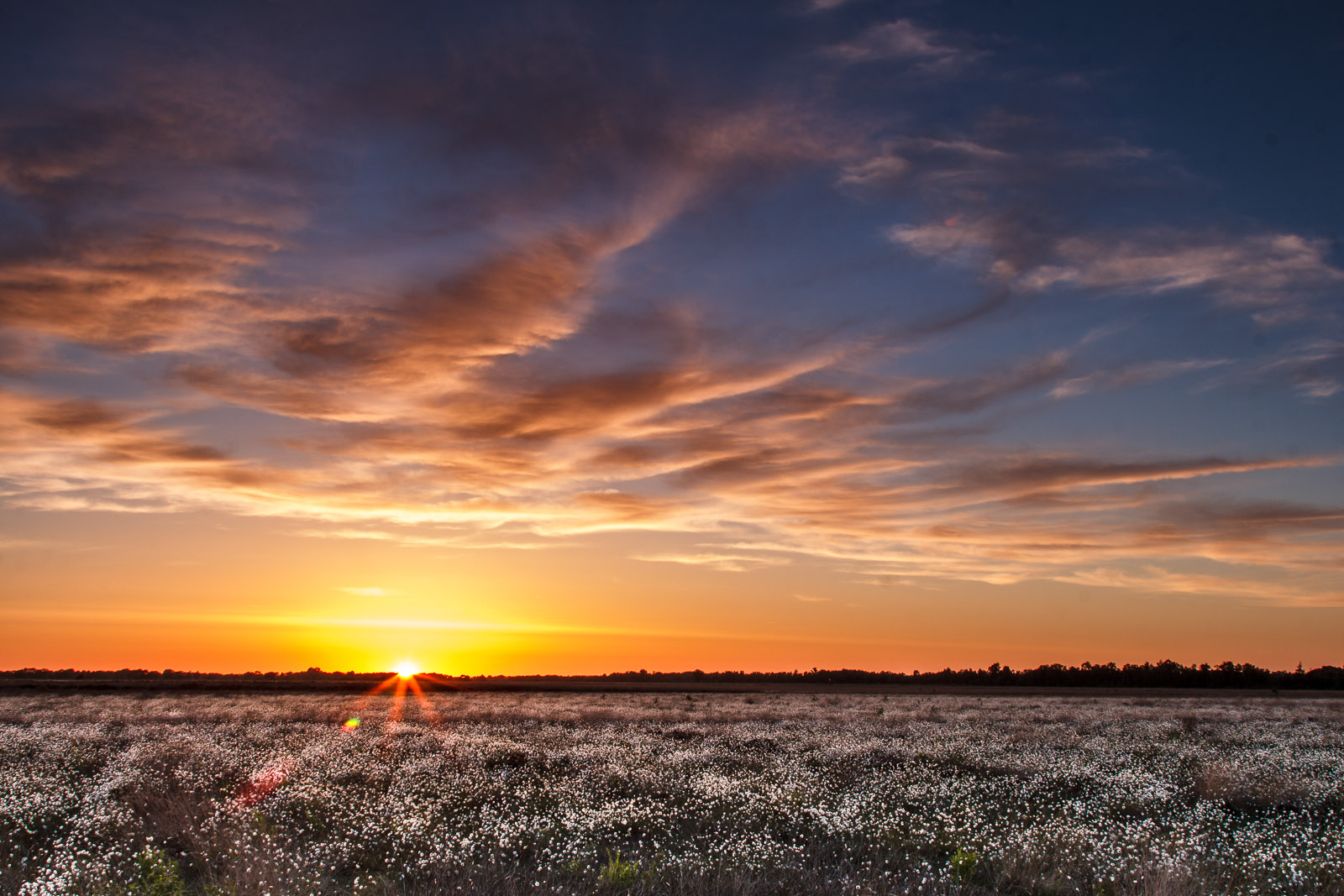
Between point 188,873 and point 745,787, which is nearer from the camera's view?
point 188,873

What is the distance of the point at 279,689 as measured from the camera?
67125mm

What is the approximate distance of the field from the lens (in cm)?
978

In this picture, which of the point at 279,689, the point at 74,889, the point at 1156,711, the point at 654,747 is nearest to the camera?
the point at 74,889

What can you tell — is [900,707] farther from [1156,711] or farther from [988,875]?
[988,875]

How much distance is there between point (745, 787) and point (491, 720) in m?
18.9

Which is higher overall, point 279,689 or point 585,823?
point 585,823

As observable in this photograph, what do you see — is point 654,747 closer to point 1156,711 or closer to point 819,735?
point 819,735

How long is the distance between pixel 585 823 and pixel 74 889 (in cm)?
603

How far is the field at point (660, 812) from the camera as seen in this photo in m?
9.78

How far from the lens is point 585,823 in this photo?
1191 centimetres

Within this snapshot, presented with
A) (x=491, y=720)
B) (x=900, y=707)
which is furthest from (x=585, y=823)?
(x=900, y=707)

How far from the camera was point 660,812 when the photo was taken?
13.5 m

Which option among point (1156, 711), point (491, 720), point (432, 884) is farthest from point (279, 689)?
point (432, 884)

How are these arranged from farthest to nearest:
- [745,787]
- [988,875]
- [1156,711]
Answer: [1156,711] → [745,787] → [988,875]
